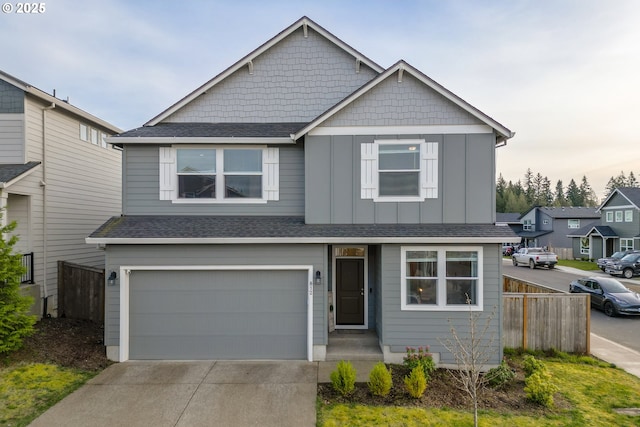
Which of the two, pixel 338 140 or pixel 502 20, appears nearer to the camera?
pixel 338 140

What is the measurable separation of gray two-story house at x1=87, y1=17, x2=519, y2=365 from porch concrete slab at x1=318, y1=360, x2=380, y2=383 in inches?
15.8

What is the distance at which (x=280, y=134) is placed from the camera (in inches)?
338

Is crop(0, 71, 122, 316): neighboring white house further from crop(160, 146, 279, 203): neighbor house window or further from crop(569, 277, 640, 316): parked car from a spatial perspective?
crop(569, 277, 640, 316): parked car

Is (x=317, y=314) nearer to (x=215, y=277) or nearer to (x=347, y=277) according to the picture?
(x=347, y=277)

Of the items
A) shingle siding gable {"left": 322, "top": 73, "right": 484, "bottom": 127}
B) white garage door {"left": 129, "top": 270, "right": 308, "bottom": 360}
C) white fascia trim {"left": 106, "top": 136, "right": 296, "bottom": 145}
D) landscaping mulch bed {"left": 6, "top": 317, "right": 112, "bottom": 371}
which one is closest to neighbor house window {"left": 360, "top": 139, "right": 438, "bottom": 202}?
shingle siding gable {"left": 322, "top": 73, "right": 484, "bottom": 127}

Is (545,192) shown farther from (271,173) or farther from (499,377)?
(271,173)

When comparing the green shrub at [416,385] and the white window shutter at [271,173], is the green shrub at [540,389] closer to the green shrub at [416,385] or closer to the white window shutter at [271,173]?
the green shrub at [416,385]

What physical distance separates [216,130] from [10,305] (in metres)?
6.12

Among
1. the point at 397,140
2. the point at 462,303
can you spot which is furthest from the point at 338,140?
the point at 462,303

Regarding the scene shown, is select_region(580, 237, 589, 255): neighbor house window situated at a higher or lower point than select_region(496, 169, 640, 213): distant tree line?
lower

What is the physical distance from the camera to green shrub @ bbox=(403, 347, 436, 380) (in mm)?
6674

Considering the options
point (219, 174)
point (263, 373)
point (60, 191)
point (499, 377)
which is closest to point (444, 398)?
point (499, 377)

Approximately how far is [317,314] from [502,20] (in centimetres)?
1312

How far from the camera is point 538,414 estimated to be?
539 centimetres
